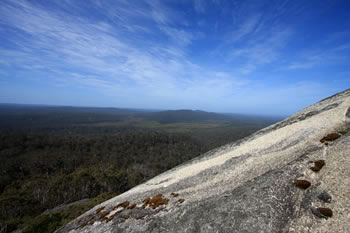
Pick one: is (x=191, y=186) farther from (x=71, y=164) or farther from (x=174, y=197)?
(x=71, y=164)

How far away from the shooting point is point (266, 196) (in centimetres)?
774

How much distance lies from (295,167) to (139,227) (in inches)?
345

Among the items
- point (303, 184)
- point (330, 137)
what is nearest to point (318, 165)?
point (303, 184)

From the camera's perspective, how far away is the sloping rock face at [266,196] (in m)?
6.51

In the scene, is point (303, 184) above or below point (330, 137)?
below

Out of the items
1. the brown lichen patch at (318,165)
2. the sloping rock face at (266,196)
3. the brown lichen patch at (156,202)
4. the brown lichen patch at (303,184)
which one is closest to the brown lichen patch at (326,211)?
the sloping rock face at (266,196)

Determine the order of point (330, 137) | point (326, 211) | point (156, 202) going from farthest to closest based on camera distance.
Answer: point (156, 202) < point (330, 137) < point (326, 211)

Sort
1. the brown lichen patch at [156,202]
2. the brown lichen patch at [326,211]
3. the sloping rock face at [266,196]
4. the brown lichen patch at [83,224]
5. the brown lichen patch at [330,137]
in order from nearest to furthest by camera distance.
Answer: the brown lichen patch at [326,211]
the sloping rock face at [266,196]
the brown lichen patch at [330,137]
the brown lichen patch at [156,202]
the brown lichen patch at [83,224]

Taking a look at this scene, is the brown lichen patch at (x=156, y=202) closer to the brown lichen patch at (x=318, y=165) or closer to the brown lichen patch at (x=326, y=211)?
the brown lichen patch at (x=326, y=211)

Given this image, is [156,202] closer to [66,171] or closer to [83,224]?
[83,224]

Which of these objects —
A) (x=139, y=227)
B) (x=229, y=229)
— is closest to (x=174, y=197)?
(x=139, y=227)

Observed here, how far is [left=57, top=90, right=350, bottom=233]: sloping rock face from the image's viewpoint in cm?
651

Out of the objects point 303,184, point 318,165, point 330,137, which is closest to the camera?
point 303,184

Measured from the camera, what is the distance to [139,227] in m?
8.86
